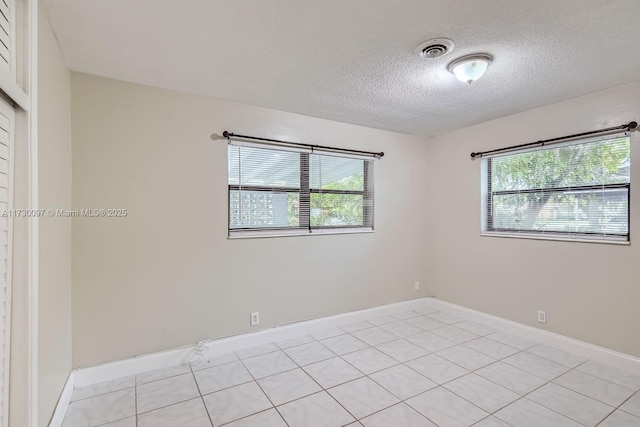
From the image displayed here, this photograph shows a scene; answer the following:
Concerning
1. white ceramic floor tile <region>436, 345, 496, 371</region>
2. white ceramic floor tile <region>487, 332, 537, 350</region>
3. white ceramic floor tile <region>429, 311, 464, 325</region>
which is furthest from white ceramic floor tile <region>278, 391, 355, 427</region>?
white ceramic floor tile <region>429, 311, 464, 325</region>

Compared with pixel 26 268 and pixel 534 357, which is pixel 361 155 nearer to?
pixel 534 357

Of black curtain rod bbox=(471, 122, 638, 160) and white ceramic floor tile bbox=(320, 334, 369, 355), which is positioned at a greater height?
black curtain rod bbox=(471, 122, 638, 160)

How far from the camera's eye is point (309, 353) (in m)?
2.90

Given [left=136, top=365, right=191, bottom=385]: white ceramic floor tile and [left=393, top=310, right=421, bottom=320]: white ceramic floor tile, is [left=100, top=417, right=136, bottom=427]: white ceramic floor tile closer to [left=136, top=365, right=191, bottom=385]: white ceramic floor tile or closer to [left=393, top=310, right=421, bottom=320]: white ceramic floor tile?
[left=136, top=365, right=191, bottom=385]: white ceramic floor tile

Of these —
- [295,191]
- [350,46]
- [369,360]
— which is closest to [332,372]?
[369,360]

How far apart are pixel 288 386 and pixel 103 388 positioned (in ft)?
4.54

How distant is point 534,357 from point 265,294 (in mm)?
Result: 2572

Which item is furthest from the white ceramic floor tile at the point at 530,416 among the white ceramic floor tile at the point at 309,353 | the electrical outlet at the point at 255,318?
the electrical outlet at the point at 255,318

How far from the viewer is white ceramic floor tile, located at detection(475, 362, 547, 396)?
90.7 inches

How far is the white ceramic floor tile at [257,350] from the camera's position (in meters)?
2.85

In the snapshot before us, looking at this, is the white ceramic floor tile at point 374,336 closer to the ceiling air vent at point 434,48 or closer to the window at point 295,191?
the window at point 295,191

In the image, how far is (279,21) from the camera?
173cm

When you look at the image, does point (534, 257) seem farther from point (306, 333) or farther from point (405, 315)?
point (306, 333)

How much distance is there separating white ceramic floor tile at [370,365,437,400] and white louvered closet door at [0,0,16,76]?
2789mm
